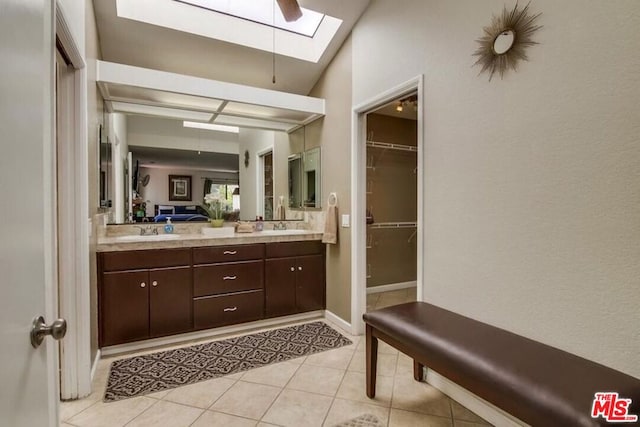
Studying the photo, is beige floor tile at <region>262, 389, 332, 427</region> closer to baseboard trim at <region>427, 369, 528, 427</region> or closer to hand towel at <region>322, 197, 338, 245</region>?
baseboard trim at <region>427, 369, 528, 427</region>

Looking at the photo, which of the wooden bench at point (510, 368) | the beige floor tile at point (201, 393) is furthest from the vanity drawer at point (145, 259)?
the wooden bench at point (510, 368)

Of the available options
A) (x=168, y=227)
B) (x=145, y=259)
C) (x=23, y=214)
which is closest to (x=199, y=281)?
(x=145, y=259)

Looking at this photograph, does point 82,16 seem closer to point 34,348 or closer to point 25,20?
point 25,20

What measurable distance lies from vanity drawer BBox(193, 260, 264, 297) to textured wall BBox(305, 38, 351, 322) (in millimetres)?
773

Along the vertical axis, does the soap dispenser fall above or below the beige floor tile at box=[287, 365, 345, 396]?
above

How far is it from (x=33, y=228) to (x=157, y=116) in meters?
2.88

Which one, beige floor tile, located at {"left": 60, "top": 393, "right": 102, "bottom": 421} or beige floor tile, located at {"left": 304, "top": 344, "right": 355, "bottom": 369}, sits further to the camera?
beige floor tile, located at {"left": 304, "top": 344, "right": 355, "bottom": 369}

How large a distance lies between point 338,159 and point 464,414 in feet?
7.70

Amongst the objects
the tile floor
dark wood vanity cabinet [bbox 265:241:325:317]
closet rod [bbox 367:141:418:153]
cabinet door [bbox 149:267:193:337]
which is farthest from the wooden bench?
closet rod [bbox 367:141:418:153]

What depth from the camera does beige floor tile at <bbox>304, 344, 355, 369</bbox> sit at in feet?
8.46

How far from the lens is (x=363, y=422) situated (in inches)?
74.7

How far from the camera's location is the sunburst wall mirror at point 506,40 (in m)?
1.70

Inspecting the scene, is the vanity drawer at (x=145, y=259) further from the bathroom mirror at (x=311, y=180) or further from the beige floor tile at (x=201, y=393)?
the bathroom mirror at (x=311, y=180)

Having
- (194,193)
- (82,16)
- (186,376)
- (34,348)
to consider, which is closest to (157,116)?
(194,193)
